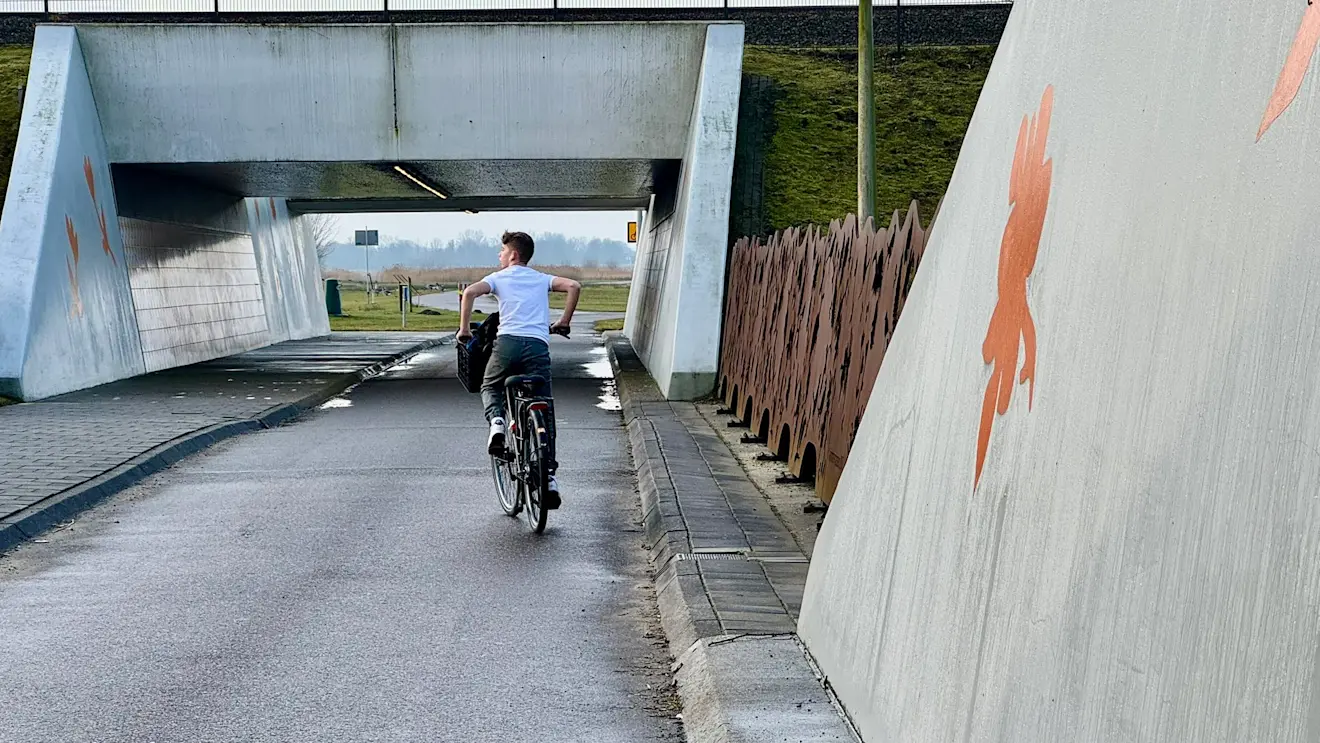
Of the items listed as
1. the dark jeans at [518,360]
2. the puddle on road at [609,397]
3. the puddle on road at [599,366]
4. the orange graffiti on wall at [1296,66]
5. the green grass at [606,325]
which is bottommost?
the green grass at [606,325]

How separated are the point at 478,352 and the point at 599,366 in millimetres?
16516

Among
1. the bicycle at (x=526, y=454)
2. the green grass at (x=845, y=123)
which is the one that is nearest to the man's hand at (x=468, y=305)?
the bicycle at (x=526, y=454)

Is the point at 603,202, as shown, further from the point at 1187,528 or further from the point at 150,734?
the point at 1187,528

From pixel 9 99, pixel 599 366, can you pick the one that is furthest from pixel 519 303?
pixel 9 99

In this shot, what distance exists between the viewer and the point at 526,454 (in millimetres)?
9211

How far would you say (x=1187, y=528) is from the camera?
2521 millimetres

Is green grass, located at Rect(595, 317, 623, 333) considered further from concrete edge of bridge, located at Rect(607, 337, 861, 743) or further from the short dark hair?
concrete edge of bridge, located at Rect(607, 337, 861, 743)

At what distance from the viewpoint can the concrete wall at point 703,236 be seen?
17.8 meters

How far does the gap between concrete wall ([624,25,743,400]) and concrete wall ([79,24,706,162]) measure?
867 mm

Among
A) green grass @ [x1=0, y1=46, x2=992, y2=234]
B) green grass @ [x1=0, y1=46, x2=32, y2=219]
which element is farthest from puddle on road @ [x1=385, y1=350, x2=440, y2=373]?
green grass @ [x1=0, y1=46, x2=992, y2=234]

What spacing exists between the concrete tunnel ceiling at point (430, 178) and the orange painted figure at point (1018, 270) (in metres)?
17.7

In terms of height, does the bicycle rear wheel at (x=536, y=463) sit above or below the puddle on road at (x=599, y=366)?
above

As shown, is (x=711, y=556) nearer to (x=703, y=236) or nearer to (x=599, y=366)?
(x=703, y=236)

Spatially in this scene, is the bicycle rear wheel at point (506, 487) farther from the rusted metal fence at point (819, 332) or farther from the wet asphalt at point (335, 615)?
the rusted metal fence at point (819, 332)
